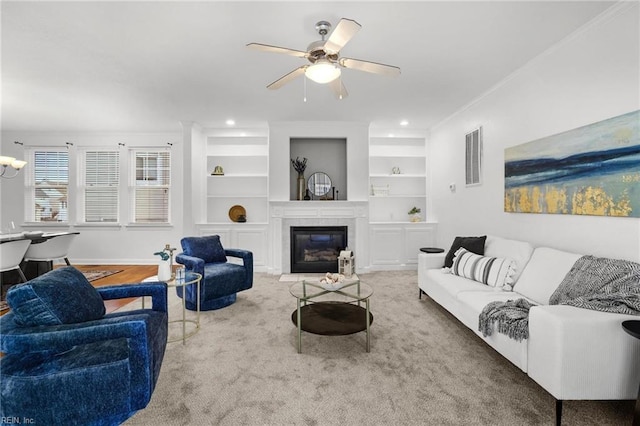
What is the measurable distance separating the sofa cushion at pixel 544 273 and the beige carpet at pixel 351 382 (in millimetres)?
608

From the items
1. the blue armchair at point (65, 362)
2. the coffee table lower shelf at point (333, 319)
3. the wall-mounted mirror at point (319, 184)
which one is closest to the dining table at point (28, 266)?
the blue armchair at point (65, 362)

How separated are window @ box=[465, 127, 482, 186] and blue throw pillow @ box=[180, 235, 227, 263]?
11.9 ft

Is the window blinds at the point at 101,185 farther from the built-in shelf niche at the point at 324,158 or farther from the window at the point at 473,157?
the window at the point at 473,157

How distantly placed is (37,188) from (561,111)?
8.66 meters

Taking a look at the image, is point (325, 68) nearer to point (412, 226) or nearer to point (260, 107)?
point (260, 107)

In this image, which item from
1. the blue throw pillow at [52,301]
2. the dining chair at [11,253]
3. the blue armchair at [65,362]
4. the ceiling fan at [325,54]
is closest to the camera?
the blue armchair at [65,362]

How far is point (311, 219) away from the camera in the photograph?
5469 mm

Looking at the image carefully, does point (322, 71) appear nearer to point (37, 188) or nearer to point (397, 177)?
point (397, 177)

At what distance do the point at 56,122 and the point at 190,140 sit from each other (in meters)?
2.41

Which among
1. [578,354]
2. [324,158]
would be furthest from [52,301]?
[324,158]

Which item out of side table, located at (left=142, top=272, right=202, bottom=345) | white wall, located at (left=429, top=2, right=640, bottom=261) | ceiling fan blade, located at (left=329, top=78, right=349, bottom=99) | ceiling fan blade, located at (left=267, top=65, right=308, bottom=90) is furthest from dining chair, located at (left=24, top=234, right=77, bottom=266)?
white wall, located at (left=429, top=2, right=640, bottom=261)

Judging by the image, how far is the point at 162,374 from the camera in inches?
88.4

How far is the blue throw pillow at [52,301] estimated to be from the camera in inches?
63.2

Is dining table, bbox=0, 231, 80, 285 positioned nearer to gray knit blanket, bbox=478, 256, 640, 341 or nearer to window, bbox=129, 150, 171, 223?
window, bbox=129, 150, 171, 223
